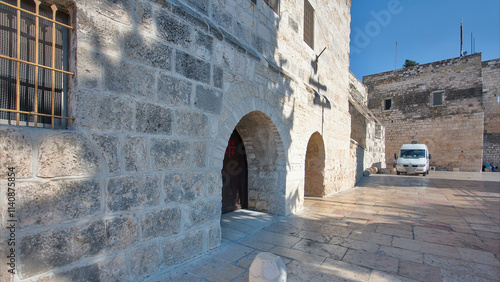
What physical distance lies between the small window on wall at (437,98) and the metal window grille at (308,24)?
1836 cm

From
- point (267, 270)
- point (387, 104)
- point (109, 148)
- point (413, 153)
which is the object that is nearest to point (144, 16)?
point (109, 148)

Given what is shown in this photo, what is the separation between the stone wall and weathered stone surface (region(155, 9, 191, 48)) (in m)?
0.01

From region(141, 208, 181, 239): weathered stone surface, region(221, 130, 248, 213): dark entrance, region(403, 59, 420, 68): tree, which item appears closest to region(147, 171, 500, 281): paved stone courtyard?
region(221, 130, 248, 213): dark entrance

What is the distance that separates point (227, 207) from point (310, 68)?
3.51 m

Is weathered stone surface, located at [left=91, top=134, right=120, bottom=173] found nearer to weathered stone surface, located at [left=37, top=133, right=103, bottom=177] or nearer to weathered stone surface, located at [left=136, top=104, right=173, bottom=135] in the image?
weathered stone surface, located at [left=37, top=133, right=103, bottom=177]

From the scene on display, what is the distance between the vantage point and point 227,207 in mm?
4578

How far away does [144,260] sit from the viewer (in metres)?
2.19

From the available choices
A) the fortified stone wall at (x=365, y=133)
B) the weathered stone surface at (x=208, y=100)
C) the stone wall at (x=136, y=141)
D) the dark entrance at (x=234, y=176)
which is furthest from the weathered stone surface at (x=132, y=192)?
the fortified stone wall at (x=365, y=133)

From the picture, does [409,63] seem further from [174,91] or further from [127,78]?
[127,78]

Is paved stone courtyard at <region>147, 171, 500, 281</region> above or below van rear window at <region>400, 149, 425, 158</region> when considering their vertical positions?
below

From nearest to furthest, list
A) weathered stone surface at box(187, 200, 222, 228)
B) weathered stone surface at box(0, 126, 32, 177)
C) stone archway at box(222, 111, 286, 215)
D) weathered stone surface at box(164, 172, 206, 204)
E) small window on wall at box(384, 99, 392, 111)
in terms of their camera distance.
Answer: weathered stone surface at box(0, 126, 32, 177)
weathered stone surface at box(164, 172, 206, 204)
weathered stone surface at box(187, 200, 222, 228)
stone archway at box(222, 111, 286, 215)
small window on wall at box(384, 99, 392, 111)

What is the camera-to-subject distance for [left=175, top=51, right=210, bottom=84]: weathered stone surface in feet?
8.26

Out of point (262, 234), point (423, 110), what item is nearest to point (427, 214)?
point (262, 234)

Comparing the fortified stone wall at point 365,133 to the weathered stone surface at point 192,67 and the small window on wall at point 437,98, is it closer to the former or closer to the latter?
the small window on wall at point 437,98
